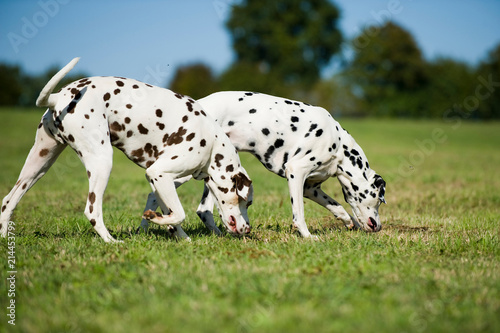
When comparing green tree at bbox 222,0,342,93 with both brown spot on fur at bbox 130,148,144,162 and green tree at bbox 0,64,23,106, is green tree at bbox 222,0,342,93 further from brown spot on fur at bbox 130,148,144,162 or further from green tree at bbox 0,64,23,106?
brown spot on fur at bbox 130,148,144,162

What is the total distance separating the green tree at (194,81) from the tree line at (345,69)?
0.60 feet

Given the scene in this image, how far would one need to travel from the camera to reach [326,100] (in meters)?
71.6

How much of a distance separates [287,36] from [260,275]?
61847 millimetres

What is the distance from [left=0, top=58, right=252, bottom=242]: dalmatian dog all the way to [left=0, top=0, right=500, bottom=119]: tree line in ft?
163

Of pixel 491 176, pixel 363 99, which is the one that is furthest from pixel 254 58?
pixel 491 176

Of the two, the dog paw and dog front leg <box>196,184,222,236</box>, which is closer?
the dog paw

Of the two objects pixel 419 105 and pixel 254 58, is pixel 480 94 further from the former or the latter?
pixel 254 58

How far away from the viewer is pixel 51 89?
534cm

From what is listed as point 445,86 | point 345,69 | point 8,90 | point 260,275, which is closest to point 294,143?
point 260,275

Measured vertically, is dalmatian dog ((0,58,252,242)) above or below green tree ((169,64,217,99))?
above

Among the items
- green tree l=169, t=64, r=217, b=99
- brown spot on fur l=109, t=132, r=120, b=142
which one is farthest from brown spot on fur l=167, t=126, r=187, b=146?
green tree l=169, t=64, r=217, b=99

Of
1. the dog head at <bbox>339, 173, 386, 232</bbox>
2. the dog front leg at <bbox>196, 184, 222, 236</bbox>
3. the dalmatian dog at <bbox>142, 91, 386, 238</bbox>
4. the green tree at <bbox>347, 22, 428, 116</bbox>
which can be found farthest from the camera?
the green tree at <bbox>347, 22, 428, 116</bbox>

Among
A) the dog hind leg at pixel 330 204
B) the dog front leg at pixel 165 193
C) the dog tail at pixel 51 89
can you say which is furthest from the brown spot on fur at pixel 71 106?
the dog hind leg at pixel 330 204

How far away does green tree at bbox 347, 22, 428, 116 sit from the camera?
6888 cm
